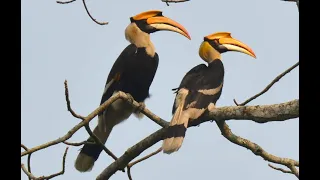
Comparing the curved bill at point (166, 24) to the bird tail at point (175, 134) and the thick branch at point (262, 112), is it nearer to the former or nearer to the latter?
the bird tail at point (175, 134)

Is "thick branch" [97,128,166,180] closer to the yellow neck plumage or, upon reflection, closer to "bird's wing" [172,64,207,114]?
"bird's wing" [172,64,207,114]

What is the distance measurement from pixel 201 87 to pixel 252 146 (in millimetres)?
1218

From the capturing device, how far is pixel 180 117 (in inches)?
183

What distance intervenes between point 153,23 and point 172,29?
1.76 ft

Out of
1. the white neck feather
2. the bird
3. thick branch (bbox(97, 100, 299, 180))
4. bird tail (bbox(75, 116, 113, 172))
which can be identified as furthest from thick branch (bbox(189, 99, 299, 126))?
A: the white neck feather

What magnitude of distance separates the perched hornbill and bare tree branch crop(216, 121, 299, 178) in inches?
14.8

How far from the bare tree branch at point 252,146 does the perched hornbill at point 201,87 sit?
14.8 inches

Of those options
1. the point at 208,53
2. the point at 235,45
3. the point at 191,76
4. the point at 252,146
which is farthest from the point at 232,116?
the point at 208,53

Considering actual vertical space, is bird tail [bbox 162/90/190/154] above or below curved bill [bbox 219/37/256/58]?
below

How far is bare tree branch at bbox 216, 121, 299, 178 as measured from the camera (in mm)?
3686

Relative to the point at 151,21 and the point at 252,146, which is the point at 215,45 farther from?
the point at 252,146

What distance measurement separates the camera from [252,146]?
3900mm

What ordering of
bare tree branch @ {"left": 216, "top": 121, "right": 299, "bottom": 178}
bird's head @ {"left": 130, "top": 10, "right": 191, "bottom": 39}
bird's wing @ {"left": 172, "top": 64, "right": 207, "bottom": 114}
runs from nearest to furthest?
Answer: 1. bare tree branch @ {"left": 216, "top": 121, "right": 299, "bottom": 178}
2. bird's wing @ {"left": 172, "top": 64, "right": 207, "bottom": 114}
3. bird's head @ {"left": 130, "top": 10, "right": 191, "bottom": 39}
